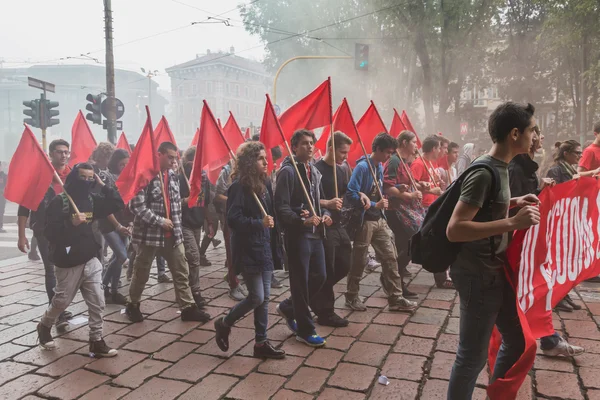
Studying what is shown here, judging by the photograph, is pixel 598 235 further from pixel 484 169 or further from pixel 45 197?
pixel 45 197

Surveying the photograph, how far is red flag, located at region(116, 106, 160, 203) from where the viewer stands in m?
5.36

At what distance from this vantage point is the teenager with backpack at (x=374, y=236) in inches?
217

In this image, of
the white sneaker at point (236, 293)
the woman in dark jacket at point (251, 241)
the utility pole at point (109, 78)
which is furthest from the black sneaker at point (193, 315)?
the utility pole at point (109, 78)

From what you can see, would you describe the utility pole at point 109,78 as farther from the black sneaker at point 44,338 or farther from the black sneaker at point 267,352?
the black sneaker at point 267,352

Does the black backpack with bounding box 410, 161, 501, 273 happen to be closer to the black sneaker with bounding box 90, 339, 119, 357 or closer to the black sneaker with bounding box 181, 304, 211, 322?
the black sneaker with bounding box 90, 339, 119, 357

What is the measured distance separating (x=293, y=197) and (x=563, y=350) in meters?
2.57

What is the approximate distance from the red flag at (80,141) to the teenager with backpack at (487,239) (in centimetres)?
687

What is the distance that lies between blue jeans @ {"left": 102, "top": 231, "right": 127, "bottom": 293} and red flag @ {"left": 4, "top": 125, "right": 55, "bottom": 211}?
1409mm

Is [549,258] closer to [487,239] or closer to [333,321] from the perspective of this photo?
[487,239]

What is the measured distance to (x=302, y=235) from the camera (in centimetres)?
454

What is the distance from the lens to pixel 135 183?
5344 millimetres

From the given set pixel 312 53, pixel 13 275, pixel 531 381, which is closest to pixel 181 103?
pixel 312 53

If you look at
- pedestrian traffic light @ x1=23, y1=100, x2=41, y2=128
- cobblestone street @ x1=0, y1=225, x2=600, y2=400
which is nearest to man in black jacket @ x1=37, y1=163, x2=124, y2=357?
cobblestone street @ x1=0, y1=225, x2=600, y2=400

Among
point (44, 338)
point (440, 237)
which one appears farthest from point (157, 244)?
point (440, 237)
